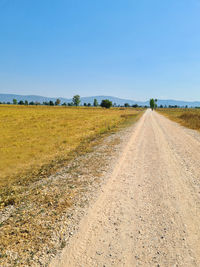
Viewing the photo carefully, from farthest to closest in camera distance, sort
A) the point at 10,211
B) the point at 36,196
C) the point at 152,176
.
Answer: the point at 152,176, the point at 36,196, the point at 10,211

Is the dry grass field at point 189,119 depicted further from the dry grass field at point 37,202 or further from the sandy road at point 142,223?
the sandy road at point 142,223

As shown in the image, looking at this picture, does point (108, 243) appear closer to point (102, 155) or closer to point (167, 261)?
point (167, 261)

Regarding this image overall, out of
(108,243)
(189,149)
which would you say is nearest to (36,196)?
(108,243)

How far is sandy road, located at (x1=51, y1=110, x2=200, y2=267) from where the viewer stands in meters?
3.38

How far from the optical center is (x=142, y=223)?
436 cm

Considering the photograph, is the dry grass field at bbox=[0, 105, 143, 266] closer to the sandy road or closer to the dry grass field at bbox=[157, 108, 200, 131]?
the sandy road

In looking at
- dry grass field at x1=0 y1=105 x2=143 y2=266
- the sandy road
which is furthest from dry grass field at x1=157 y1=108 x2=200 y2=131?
the sandy road

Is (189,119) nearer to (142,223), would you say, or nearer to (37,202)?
(142,223)

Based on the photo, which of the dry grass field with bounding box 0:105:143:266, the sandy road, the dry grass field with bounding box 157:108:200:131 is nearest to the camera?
the sandy road

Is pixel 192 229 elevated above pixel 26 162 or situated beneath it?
elevated above

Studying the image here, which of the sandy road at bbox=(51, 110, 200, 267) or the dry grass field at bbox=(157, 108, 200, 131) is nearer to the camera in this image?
the sandy road at bbox=(51, 110, 200, 267)

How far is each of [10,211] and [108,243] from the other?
315 cm

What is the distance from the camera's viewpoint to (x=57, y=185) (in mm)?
6633

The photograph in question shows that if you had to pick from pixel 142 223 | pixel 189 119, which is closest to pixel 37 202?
pixel 142 223
